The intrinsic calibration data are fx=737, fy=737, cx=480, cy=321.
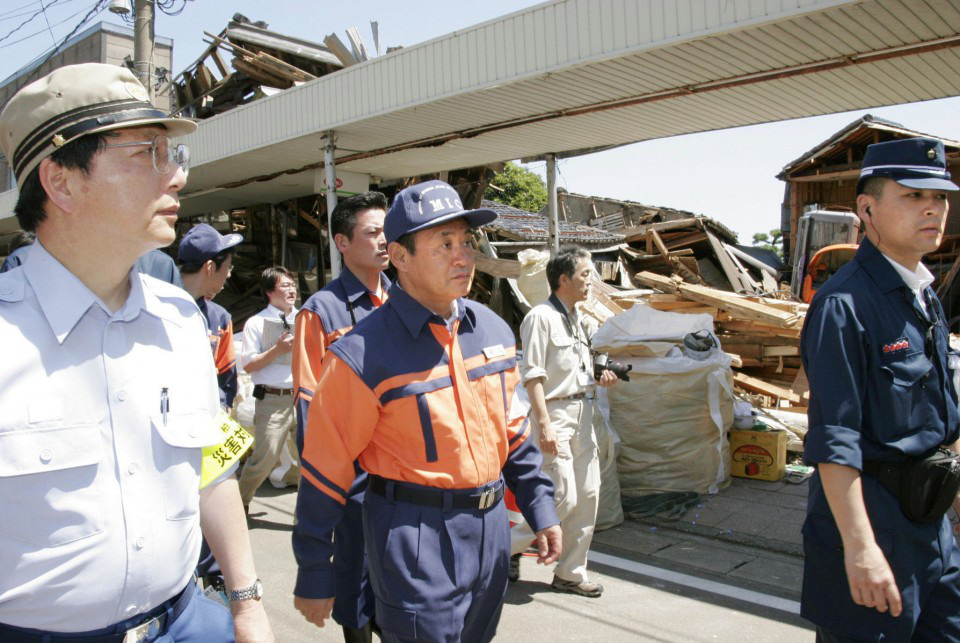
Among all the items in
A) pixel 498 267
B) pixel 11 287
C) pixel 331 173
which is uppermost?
pixel 331 173

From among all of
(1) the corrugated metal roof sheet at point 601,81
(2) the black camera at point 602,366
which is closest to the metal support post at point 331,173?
(1) the corrugated metal roof sheet at point 601,81

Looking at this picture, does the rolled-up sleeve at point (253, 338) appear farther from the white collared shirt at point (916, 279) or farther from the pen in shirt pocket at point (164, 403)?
the white collared shirt at point (916, 279)

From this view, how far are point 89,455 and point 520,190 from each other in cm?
2985

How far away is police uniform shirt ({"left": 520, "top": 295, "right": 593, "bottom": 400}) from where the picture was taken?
187 inches

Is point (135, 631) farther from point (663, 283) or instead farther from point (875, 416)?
point (663, 283)

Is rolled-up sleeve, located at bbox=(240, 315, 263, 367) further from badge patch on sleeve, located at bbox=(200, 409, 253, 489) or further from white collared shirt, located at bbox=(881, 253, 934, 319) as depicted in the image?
white collared shirt, located at bbox=(881, 253, 934, 319)

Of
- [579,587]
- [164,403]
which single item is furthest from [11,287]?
[579,587]

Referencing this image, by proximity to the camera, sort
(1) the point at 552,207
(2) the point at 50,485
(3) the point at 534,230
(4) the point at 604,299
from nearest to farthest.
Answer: (2) the point at 50,485 → (1) the point at 552,207 → (4) the point at 604,299 → (3) the point at 534,230

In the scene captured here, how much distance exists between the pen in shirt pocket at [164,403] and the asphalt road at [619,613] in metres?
2.73

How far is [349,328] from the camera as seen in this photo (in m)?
3.48

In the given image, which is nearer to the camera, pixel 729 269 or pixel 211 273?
pixel 211 273

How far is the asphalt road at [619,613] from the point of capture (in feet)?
12.9

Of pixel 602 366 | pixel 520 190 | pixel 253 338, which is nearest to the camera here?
pixel 602 366

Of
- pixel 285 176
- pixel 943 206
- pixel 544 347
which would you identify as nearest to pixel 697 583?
pixel 544 347
